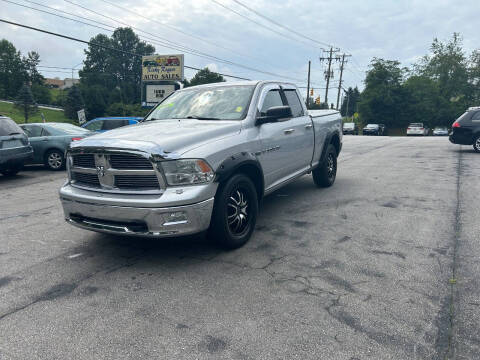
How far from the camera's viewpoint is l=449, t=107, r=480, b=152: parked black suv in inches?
544

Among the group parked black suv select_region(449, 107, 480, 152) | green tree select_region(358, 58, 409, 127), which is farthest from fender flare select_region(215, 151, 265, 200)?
green tree select_region(358, 58, 409, 127)

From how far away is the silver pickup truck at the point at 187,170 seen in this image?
350 cm

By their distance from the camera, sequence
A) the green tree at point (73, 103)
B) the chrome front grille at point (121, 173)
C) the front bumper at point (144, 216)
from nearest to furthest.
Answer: the front bumper at point (144, 216) → the chrome front grille at point (121, 173) → the green tree at point (73, 103)

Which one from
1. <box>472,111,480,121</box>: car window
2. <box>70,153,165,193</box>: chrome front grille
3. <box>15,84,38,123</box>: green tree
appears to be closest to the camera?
<box>70,153,165,193</box>: chrome front grille

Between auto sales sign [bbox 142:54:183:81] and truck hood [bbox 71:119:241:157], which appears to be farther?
auto sales sign [bbox 142:54:183:81]

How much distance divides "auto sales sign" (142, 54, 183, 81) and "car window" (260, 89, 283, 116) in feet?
97.9

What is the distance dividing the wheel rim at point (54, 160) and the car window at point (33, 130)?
2.61 ft

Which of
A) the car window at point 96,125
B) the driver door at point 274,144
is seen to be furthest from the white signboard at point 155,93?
the driver door at point 274,144

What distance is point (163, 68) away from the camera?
1358 inches

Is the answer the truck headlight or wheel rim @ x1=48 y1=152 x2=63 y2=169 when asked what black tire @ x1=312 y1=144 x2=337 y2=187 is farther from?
wheel rim @ x1=48 y1=152 x2=63 y2=169

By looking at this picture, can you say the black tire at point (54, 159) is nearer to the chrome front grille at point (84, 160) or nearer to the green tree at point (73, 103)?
the chrome front grille at point (84, 160)

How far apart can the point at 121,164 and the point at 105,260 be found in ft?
3.58

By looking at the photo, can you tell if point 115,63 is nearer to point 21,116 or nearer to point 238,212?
point 21,116

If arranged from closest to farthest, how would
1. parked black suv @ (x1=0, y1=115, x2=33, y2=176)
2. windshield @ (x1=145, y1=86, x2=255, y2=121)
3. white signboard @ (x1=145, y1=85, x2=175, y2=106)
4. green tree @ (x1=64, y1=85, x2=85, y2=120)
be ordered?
windshield @ (x1=145, y1=86, x2=255, y2=121) → parked black suv @ (x1=0, y1=115, x2=33, y2=176) → white signboard @ (x1=145, y1=85, x2=175, y2=106) → green tree @ (x1=64, y1=85, x2=85, y2=120)
